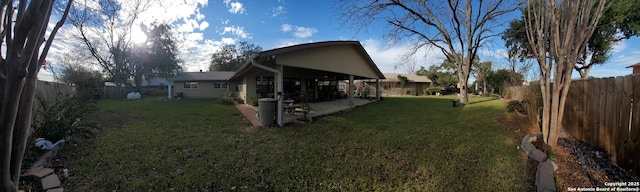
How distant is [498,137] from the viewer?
18.0ft

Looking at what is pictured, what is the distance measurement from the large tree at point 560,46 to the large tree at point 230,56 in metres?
39.2

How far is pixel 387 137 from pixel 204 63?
1665 inches

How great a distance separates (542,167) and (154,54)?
107 feet

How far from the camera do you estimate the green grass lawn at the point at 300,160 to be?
10.7 feet

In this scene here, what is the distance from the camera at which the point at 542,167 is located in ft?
11.3

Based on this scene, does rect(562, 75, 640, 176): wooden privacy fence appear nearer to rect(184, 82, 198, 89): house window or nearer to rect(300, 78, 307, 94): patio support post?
rect(300, 78, 307, 94): patio support post

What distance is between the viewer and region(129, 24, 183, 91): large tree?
26.5 meters

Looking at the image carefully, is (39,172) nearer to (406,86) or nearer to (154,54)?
(154,54)

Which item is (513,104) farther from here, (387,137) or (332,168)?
(332,168)

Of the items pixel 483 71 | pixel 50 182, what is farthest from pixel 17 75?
pixel 483 71

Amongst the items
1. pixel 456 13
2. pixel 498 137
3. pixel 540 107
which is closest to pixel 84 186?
pixel 498 137

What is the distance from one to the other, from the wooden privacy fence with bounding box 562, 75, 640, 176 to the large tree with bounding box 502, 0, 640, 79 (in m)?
9.91

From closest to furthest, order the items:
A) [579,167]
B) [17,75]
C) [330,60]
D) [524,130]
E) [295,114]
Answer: [17,75]
[579,167]
[524,130]
[295,114]
[330,60]

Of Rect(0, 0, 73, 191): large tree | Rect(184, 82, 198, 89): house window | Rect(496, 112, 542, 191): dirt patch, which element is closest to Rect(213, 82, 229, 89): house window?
Rect(184, 82, 198, 89): house window
